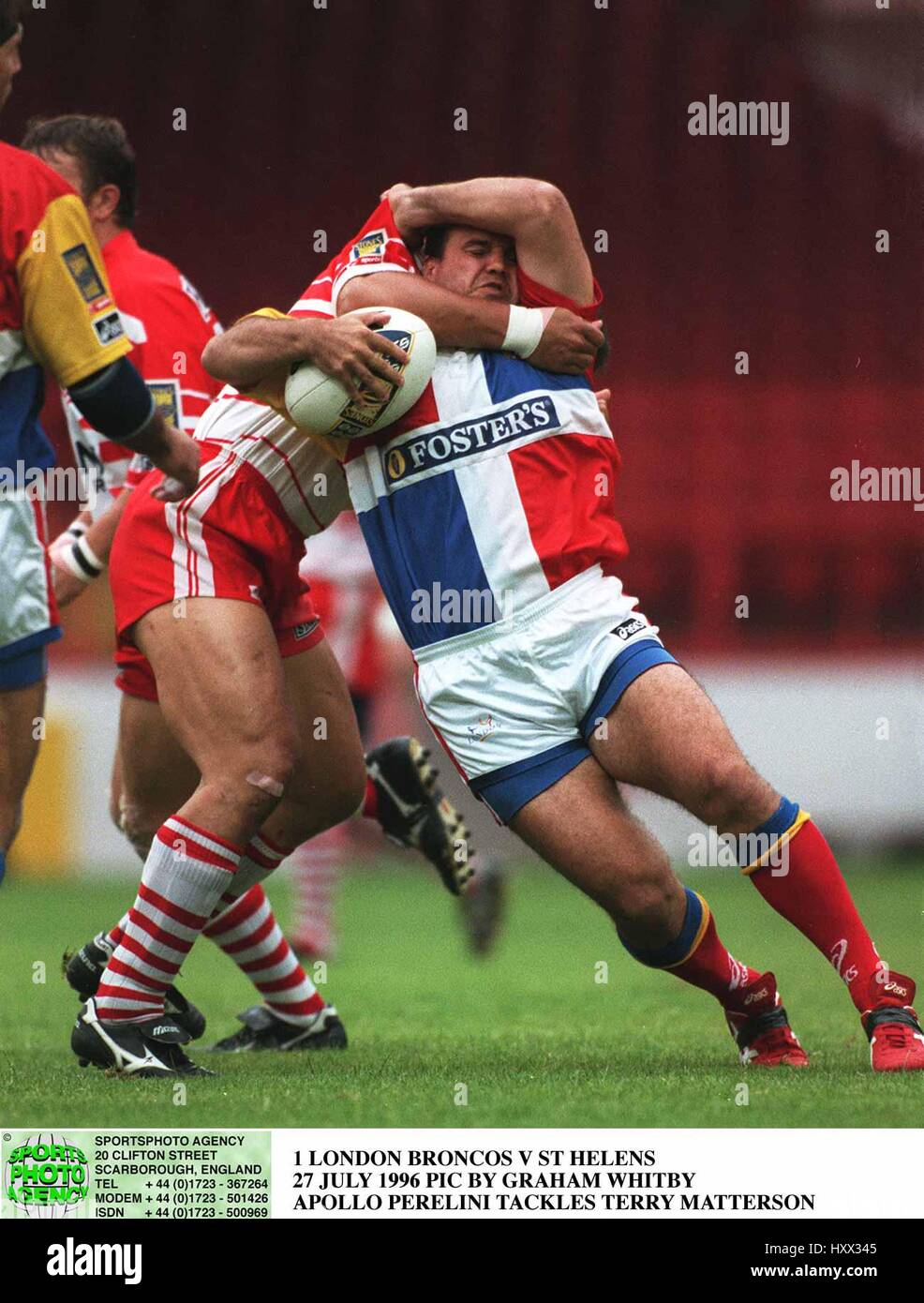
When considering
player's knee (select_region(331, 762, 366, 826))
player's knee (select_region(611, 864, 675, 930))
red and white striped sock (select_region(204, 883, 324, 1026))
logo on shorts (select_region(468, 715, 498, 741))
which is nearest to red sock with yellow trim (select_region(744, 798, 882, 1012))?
player's knee (select_region(611, 864, 675, 930))

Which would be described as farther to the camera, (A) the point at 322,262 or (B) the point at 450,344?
(A) the point at 322,262

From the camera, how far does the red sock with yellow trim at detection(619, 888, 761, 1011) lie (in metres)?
3.58

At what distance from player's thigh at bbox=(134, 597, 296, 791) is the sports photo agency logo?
34.5 inches

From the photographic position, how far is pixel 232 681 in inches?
145

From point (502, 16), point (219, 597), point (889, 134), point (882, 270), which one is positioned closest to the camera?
point (219, 597)

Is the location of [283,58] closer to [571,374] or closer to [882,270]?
[882,270]

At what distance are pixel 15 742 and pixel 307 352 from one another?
1.06 meters

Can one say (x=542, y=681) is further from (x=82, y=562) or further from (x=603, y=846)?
(x=82, y=562)

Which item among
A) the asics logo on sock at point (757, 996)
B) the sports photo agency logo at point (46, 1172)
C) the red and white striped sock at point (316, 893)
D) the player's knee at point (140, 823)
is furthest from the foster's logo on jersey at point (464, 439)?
Result: the red and white striped sock at point (316, 893)

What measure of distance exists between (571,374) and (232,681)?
96 cm

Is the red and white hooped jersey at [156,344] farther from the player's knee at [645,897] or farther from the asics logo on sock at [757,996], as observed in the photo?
the asics logo on sock at [757,996]

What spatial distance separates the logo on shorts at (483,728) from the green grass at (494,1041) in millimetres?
693

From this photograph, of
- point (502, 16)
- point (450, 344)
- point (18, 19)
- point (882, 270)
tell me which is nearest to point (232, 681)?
point (450, 344)

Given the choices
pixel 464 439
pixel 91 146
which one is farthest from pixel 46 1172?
pixel 91 146
